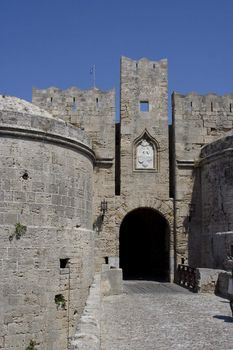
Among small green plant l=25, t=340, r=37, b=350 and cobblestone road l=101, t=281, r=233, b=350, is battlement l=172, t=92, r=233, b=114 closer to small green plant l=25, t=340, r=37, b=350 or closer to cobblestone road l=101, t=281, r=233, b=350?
cobblestone road l=101, t=281, r=233, b=350

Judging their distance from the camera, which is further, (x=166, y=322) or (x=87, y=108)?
(x=87, y=108)

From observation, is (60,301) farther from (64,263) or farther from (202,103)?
(202,103)

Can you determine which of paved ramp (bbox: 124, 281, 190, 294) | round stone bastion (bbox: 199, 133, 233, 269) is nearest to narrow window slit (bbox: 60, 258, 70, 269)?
paved ramp (bbox: 124, 281, 190, 294)

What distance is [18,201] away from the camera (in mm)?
11969

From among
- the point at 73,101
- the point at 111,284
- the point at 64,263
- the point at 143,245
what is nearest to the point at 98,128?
the point at 73,101

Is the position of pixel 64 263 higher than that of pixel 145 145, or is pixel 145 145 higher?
pixel 145 145

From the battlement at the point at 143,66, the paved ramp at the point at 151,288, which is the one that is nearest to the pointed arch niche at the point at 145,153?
the battlement at the point at 143,66

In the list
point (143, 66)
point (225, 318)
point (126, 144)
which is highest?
point (143, 66)

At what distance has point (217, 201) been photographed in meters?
16.6

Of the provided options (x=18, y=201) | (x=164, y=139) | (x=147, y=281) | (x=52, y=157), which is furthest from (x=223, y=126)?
(x=18, y=201)

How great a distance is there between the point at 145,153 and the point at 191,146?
1.84m

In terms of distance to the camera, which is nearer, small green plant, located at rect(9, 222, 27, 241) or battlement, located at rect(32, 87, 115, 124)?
small green plant, located at rect(9, 222, 27, 241)

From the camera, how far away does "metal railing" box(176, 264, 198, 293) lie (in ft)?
46.6

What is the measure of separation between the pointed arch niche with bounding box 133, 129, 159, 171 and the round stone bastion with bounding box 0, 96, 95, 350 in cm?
497
